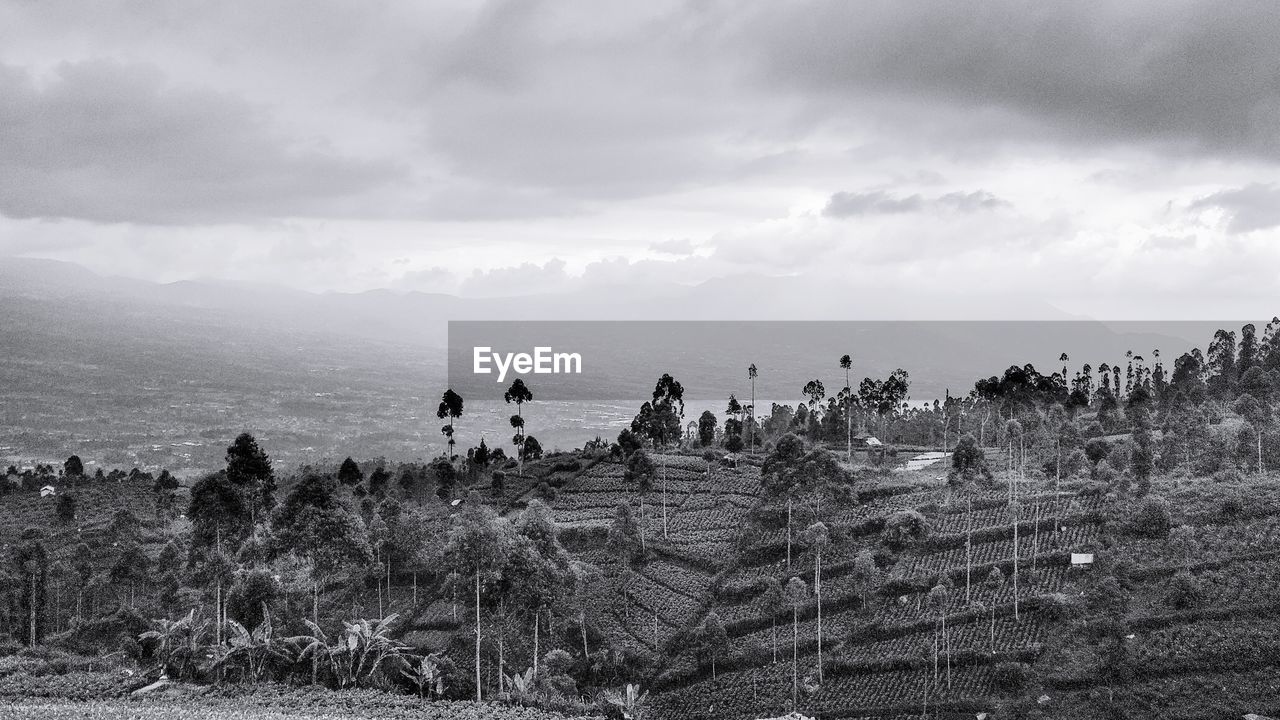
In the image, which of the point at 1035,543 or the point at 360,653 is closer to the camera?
the point at 360,653

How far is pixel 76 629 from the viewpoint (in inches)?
2032

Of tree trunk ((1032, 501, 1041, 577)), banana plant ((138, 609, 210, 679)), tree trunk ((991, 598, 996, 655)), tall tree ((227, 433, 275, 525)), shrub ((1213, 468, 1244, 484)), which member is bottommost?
tree trunk ((991, 598, 996, 655))

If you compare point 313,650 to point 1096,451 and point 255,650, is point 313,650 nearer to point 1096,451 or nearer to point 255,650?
point 255,650

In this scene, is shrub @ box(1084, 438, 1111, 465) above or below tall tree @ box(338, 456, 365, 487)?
above

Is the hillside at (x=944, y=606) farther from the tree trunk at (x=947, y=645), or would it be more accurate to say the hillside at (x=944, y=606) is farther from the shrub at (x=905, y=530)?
the shrub at (x=905, y=530)

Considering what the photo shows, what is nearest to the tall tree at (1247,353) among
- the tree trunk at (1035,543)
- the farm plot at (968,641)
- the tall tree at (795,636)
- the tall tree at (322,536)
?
the tree trunk at (1035,543)

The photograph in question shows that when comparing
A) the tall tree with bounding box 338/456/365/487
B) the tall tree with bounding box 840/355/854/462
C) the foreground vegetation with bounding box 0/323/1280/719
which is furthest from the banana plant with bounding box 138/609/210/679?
the tall tree with bounding box 840/355/854/462

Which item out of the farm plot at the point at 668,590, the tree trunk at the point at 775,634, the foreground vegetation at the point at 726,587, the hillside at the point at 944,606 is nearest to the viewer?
the foreground vegetation at the point at 726,587

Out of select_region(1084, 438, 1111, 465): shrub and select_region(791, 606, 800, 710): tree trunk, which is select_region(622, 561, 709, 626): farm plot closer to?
select_region(791, 606, 800, 710): tree trunk

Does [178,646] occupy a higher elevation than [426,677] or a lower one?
higher

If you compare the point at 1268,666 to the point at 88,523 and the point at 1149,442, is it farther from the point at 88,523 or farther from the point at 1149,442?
the point at 88,523

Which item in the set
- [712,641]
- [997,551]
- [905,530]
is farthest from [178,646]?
[997,551]

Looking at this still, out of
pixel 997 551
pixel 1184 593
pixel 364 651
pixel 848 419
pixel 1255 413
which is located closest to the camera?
pixel 364 651

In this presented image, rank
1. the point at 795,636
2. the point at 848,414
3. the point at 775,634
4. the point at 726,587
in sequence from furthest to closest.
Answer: the point at 848,414, the point at 726,587, the point at 775,634, the point at 795,636
